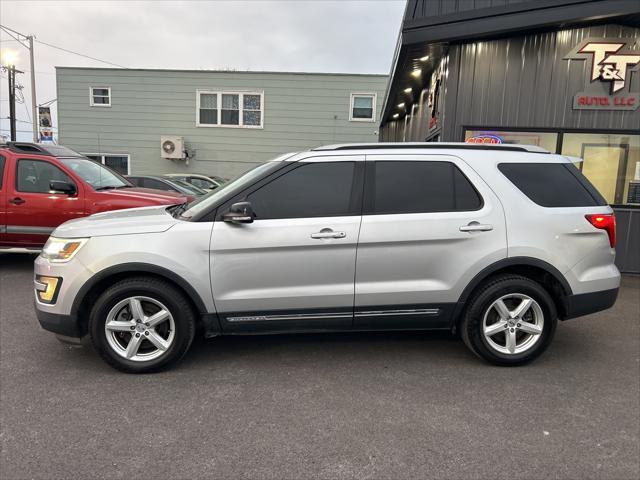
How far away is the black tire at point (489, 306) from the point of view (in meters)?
3.82

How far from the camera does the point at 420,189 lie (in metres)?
3.84

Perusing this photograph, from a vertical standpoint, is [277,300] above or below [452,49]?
below

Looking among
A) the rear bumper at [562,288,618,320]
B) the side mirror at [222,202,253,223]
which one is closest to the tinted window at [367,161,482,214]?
the side mirror at [222,202,253,223]

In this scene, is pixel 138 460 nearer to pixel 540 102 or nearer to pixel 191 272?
pixel 191 272

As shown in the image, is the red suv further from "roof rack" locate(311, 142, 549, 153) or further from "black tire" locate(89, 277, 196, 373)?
"roof rack" locate(311, 142, 549, 153)

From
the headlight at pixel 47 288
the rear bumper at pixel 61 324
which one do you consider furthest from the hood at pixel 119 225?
the rear bumper at pixel 61 324

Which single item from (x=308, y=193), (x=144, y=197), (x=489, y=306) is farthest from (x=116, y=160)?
(x=489, y=306)

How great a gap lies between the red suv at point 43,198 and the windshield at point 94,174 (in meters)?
0.05

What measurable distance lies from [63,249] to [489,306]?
3409 millimetres

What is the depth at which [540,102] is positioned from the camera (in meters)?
7.43

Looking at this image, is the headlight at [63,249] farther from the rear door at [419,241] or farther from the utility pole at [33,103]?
the utility pole at [33,103]

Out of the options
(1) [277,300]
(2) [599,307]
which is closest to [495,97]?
(2) [599,307]

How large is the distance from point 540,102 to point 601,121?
1.00m

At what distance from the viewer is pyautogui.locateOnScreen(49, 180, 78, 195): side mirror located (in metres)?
6.64
